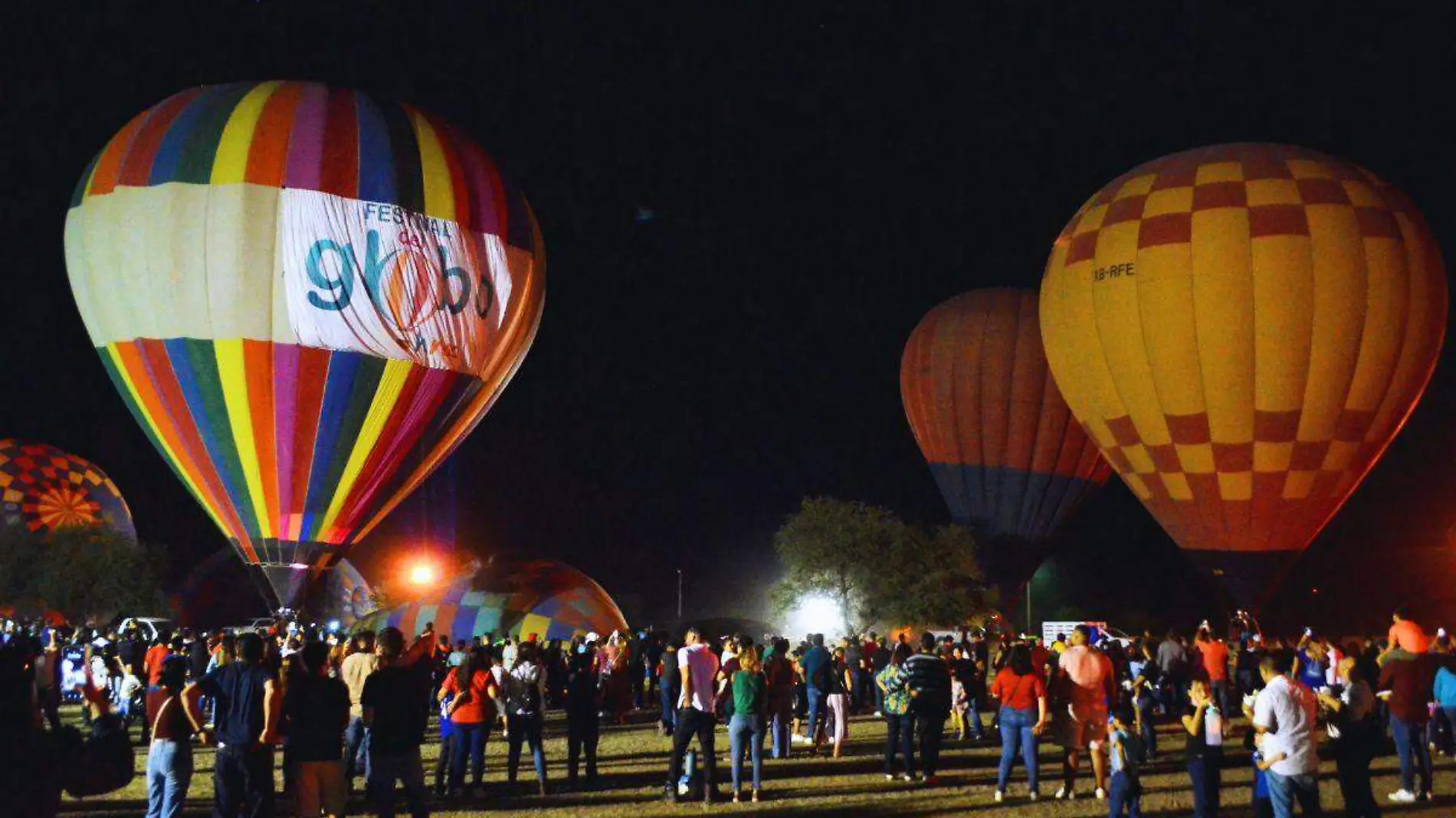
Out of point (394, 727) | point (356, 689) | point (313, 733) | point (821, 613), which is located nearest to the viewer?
point (313, 733)

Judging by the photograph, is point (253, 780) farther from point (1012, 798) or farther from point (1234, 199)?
point (1234, 199)

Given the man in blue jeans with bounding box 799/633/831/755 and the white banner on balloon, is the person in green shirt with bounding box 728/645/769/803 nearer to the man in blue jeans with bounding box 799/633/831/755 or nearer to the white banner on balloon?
the man in blue jeans with bounding box 799/633/831/755

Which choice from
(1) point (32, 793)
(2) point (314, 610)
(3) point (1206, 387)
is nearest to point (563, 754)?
(1) point (32, 793)

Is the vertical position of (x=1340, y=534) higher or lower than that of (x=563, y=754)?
higher

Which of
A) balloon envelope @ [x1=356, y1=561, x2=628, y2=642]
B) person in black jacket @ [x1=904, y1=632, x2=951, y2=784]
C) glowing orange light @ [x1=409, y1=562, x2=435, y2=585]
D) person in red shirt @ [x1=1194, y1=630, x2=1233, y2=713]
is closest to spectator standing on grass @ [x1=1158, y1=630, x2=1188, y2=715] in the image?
person in red shirt @ [x1=1194, y1=630, x2=1233, y2=713]

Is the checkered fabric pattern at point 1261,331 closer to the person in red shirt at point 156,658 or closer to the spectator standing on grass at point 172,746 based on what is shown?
the person in red shirt at point 156,658

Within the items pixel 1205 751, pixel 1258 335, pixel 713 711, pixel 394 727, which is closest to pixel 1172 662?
pixel 713 711

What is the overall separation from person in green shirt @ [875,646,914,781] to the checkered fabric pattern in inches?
610

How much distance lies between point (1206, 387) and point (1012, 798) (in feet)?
54.3

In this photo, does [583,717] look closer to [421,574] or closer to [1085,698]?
[1085,698]

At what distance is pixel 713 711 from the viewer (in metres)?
11.6

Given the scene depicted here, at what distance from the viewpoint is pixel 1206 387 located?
26859 mm

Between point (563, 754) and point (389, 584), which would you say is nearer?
point (563, 754)

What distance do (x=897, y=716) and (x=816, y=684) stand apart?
2.65 m
